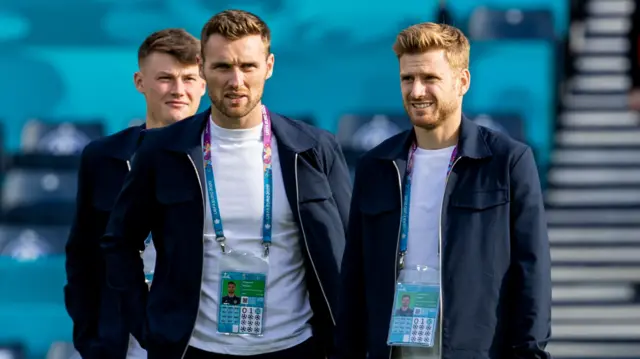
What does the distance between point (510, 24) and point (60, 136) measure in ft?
8.80

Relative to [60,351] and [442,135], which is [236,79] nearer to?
[442,135]

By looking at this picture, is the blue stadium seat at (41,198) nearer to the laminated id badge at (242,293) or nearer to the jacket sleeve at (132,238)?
the jacket sleeve at (132,238)

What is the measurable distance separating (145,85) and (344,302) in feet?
4.38

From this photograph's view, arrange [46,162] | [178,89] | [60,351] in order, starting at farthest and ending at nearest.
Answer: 1. [46,162]
2. [60,351]
3. [178,89]

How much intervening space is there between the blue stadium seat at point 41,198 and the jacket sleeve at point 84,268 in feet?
10.1

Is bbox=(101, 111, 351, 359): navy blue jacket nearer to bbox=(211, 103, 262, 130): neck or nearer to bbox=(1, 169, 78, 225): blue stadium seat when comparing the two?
bbox=(211, 103, 262, 130): neck

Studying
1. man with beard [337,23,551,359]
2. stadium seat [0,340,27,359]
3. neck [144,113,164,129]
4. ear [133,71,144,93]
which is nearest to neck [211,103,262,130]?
man with beard [337,23,551,359]

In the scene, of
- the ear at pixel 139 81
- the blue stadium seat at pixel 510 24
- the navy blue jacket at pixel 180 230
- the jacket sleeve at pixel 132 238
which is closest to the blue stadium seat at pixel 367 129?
the blue stadium seat at pixel 510 24

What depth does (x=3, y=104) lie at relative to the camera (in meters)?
7.69

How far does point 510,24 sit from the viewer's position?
24.4 ft

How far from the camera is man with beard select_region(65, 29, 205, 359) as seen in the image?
157 inches

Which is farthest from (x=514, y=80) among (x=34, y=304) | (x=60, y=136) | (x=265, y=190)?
(x=265, y=190)

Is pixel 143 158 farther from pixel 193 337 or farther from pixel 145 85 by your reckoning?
pixel 145 85

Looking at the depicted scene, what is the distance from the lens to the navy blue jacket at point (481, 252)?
3.10 meters
